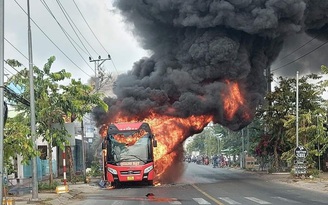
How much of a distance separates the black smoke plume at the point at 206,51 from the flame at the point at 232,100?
0.28 m

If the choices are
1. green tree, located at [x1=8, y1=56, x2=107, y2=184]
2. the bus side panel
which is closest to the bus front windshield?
the bus side panel

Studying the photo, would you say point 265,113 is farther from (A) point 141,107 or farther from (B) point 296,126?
(A) point 141,107

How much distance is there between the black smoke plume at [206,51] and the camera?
26.8 metres

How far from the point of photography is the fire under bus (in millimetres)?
22703

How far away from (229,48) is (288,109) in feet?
27.2

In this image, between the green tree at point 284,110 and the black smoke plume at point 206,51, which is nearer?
the black smoke plume at point 206,51

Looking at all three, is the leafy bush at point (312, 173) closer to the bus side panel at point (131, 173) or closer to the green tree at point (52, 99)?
the bus side panel at point (131, 173)

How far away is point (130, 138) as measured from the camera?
75.2ft

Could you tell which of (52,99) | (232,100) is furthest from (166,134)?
(52,99)

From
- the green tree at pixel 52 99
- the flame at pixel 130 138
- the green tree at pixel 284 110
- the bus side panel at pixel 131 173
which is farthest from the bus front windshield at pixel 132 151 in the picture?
the green tree at pixel 284 110

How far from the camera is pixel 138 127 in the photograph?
912 inches

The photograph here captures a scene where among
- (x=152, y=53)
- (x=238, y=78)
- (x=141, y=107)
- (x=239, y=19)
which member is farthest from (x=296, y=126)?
(x=152, y=53)

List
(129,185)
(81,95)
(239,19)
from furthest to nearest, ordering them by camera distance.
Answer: (239,19), (129,185), (81,95)

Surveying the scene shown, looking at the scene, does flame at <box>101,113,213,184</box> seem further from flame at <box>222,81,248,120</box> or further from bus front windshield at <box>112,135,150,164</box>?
bus front windshield at <box>112,135,150,164</box>
